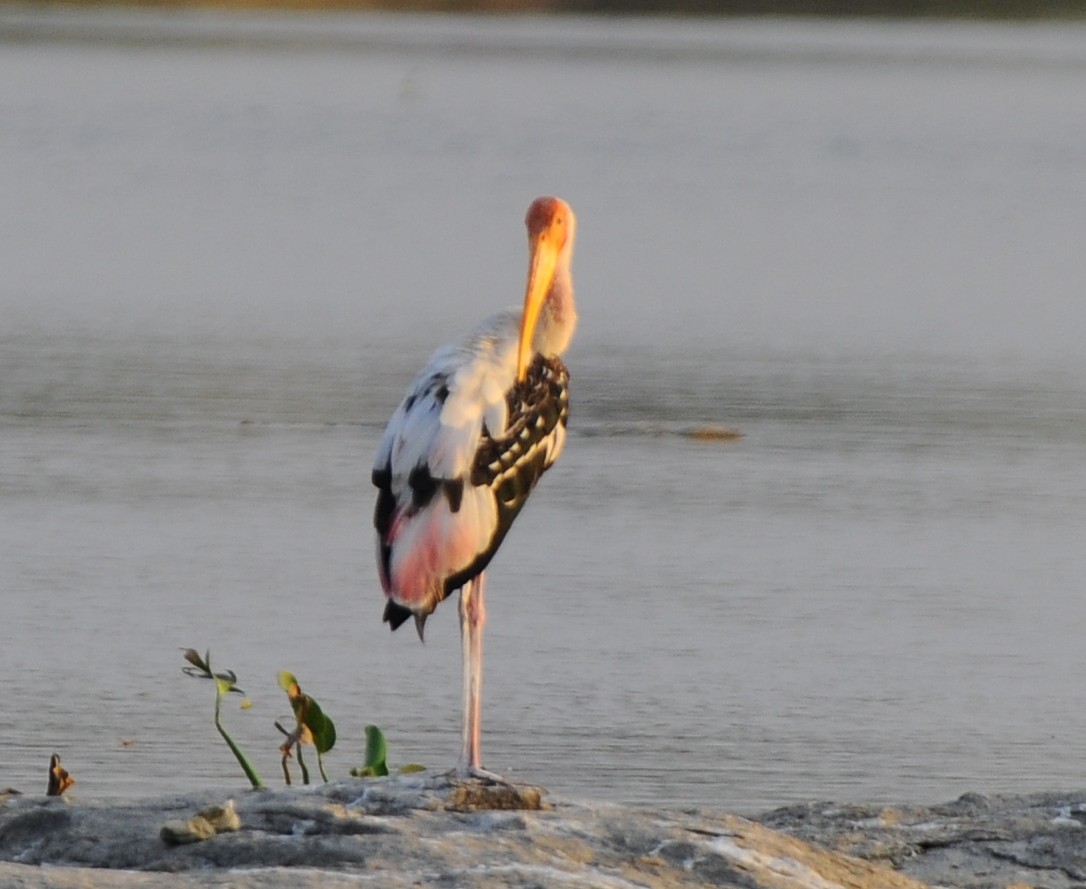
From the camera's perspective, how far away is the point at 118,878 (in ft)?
15.3

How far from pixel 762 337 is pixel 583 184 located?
1154cm

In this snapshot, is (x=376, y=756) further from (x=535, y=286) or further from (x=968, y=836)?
(x=968, y=836)

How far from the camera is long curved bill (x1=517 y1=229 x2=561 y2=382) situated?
571cm

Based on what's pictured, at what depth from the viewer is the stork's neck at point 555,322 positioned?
5.88 metres

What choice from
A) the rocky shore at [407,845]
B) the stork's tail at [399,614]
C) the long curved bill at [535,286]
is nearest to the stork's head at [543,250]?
the long curved bill at [535,286]

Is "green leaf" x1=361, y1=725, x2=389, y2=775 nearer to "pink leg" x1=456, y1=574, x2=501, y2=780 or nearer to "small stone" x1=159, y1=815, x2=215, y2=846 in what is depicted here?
"pink leg" x1=456, y1=574, x2=501, y2=780

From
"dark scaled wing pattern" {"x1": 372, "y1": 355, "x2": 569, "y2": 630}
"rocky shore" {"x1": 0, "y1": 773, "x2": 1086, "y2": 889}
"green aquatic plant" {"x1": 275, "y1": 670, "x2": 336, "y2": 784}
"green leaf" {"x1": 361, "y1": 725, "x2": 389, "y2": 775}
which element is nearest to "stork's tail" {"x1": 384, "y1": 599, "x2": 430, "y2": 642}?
"dark scaled wing pattern" {"x1": 372, "y1": 355, "x2": 569, "y2": 630}

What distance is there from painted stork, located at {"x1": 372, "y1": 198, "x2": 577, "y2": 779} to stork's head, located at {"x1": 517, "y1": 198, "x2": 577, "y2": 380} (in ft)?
0.05

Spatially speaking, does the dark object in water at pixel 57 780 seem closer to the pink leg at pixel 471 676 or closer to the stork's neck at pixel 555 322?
the pink leg at pixel 471 676

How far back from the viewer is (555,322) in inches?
233

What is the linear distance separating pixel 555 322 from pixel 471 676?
2.81 feet

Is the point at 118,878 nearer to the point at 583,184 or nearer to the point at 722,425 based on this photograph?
the point at 722,425

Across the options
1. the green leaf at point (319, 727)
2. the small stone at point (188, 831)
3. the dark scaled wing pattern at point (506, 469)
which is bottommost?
the small stone at point (188, 831)

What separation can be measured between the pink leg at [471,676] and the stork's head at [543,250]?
56 centimetres
